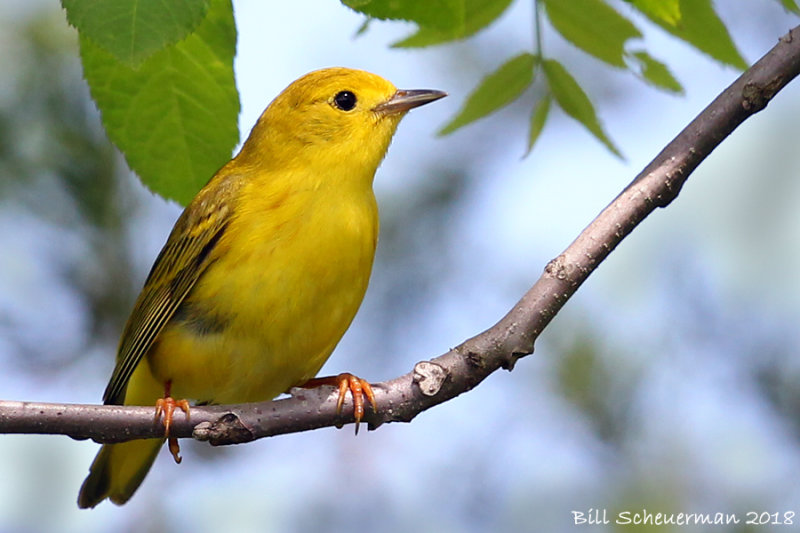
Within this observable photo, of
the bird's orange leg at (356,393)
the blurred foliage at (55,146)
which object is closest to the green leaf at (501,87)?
the bird's orange leg at (356,393)

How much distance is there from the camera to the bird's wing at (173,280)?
4.57m

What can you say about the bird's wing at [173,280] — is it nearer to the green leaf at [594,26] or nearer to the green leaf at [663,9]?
the green leaf at [594,26]

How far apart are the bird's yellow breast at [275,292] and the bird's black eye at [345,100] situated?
47cm

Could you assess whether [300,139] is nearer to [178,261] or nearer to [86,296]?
[178,261]

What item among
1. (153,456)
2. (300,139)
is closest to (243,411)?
(300,139)

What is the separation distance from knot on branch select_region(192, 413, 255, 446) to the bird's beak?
205 cm

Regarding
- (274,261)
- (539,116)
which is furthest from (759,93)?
(274,261)

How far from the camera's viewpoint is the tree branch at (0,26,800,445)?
3.11 m

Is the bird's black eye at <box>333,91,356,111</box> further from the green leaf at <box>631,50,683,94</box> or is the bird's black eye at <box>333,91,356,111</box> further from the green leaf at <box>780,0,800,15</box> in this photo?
the green leaf at <box>780,0,800,15</box>

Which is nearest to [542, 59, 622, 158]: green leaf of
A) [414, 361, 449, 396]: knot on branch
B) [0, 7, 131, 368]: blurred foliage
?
[414, 361, 449, 396]: knot on branch

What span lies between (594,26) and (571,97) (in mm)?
300

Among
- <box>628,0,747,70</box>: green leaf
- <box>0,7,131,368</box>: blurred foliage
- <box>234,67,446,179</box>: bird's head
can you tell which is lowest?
<box>628,0,747,70</box>: green leaf

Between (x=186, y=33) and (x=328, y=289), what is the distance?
192 centimetres

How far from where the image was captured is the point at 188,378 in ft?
15.2
